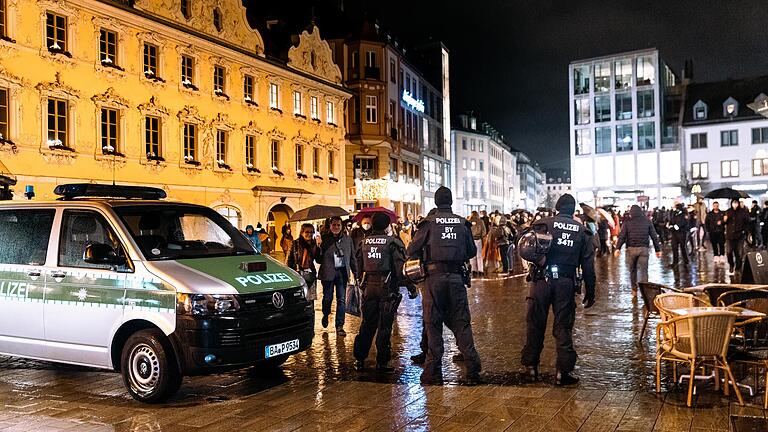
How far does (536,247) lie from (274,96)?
3112 cm

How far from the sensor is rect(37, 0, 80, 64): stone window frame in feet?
78.8

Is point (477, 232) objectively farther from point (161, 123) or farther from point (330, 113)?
point (330, 113)

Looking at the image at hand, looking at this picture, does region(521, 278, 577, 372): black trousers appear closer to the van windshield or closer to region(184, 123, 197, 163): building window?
the van windshield

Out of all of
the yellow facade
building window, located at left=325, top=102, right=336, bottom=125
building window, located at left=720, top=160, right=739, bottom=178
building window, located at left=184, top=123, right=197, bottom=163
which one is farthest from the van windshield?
building window, located at left=720, top=160, right=739, bottom=178

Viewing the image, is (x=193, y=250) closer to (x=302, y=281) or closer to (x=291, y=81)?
(x=302, y=281)

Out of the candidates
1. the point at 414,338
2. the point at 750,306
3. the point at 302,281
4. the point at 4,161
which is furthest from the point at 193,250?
the point at 4,161

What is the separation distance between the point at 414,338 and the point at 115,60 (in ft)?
69.3

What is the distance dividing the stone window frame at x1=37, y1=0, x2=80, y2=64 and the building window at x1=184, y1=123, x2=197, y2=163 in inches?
256

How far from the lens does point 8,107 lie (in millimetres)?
23094

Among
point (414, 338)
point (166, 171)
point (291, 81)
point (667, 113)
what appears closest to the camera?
point (414, 338)

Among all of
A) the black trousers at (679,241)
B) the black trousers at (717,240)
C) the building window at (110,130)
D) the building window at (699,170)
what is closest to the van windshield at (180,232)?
the black trousers at (679,241)

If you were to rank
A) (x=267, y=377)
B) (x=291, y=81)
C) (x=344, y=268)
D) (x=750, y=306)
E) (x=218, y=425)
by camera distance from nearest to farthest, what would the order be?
1. (x=218, y=425)
2. (x=750, y=306)
3. (x=267, y=377)
4. (x=344, y=268)
5. (x=291, y=81)

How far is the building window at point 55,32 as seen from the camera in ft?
80.1

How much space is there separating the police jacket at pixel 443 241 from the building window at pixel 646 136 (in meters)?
71.1
